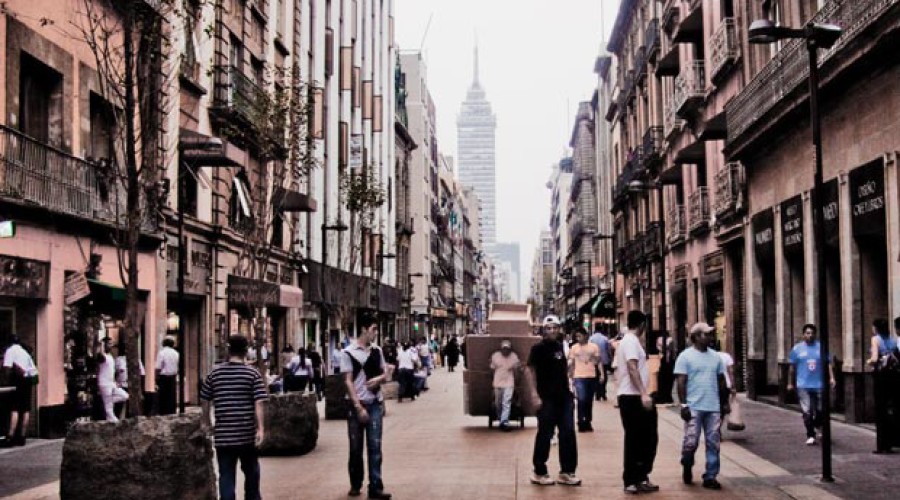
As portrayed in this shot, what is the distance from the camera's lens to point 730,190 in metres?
28.1

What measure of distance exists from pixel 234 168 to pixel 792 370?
62.2ft

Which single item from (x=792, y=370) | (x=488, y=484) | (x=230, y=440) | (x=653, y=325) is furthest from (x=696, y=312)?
(x=230, y=440)

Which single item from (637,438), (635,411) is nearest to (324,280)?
(635,411)

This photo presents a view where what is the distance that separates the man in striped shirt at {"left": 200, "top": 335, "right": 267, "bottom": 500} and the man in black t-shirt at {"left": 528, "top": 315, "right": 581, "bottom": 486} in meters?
3.71

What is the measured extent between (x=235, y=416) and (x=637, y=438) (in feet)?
14.2

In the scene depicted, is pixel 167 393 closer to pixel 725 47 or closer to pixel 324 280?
pixel 725 47

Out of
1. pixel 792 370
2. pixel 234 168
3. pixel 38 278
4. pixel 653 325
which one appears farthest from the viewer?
pixel 653 325

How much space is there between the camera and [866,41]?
54.3 ft

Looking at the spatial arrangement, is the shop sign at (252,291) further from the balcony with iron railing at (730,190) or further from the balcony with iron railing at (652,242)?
the balcony with iron railing at (652,242)

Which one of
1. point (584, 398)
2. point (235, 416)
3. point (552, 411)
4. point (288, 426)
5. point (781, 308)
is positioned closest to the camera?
point (235, 416)

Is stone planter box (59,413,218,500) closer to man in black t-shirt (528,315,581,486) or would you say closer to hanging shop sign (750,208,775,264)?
man in black t-shirt (528,315,581,486)

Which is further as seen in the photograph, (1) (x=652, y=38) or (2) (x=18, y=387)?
(1) (x=652, y=38)

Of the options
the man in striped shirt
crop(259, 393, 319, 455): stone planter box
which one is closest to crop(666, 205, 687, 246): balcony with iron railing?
crop(259, 393, 319, 455): stone planter box

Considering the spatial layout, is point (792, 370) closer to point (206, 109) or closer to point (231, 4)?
point (206, 109)
